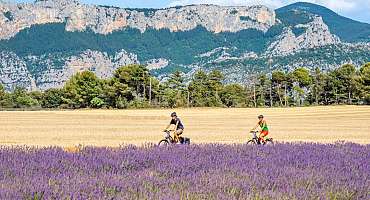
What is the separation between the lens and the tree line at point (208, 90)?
11748 centimetres

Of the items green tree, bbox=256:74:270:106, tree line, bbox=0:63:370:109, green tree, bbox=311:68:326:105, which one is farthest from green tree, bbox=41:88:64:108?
green tree, bbox=311:68:326:105

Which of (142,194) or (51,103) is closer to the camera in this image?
(142,194)

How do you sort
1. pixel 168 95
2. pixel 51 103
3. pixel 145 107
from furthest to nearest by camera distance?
pixel 51 103
pixel 168 95
pixel 145 107

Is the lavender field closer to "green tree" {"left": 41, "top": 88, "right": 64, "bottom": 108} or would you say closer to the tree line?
the tree line

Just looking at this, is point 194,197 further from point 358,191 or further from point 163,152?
point 163,152

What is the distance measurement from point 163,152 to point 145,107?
3835 inches

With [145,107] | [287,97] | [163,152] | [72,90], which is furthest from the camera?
[287,97]

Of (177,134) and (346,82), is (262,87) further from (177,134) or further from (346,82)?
(177,134)

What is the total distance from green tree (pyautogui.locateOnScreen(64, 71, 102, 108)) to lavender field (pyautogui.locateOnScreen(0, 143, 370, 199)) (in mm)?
113124

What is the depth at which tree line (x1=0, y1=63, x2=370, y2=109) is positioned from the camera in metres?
117

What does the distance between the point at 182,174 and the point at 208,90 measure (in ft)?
381

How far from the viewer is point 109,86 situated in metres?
118

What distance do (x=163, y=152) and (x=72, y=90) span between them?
116848 mm

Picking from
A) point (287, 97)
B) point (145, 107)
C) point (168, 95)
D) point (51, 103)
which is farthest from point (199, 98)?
point (51, 103)
